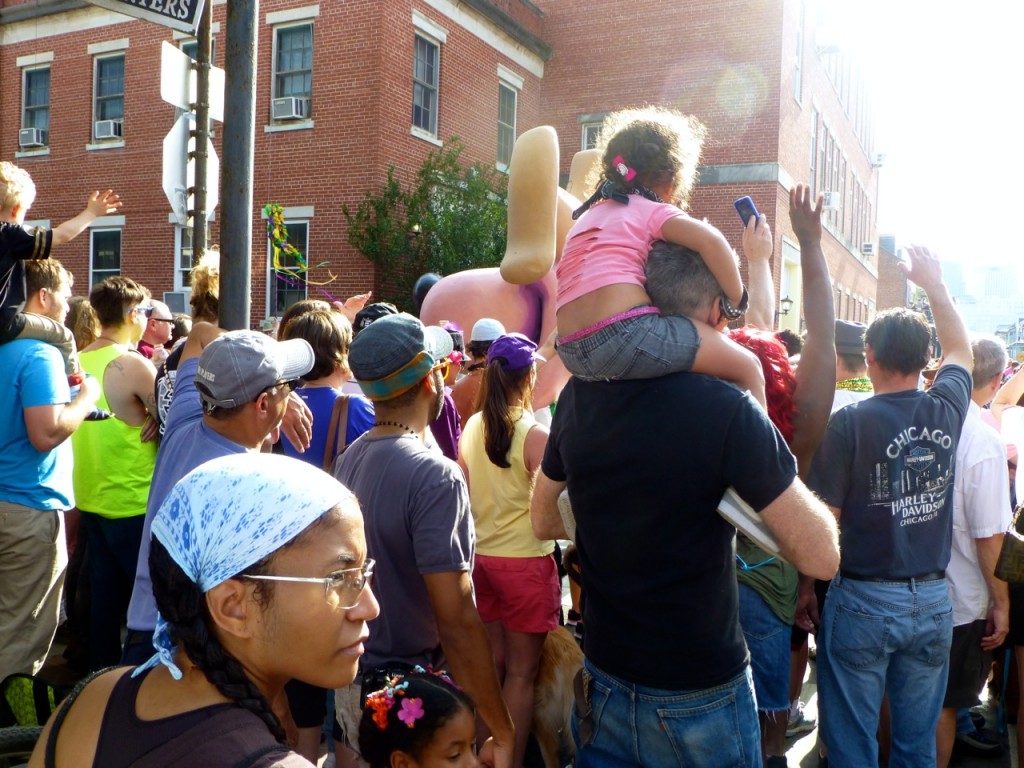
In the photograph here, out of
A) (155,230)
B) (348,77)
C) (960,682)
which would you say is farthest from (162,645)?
(155,230)

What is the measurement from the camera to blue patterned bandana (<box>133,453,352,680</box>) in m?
1.35

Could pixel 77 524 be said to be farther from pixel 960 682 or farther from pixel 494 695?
pixel 960 682

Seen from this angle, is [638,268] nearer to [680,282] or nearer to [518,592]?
[680,282]

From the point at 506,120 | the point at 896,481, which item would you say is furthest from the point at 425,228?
the point at 896,481

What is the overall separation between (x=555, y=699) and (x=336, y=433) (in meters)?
1.45

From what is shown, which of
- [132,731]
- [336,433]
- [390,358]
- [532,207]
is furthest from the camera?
[532,207]

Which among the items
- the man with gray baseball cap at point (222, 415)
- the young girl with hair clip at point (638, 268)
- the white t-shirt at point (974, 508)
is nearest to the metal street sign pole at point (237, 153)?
the man with gray baseball cap at point (222, 415)

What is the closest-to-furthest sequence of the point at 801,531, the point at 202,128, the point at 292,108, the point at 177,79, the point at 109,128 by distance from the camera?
the point at 801,531, the point at 177,79, the point at 202,128, the point at 292,108, the point at 109,128

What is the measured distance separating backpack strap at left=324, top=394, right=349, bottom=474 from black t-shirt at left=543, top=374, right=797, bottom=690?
4.94 feet

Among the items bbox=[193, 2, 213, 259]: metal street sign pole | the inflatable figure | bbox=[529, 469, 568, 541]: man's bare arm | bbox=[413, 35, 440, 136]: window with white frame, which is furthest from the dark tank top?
bbox=[413, 35, 440, 136]: window with white frame

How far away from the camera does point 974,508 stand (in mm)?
3578

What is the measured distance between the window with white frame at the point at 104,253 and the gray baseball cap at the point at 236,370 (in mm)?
17016

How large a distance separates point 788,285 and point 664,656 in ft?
64.0

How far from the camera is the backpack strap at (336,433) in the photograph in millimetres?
3467
